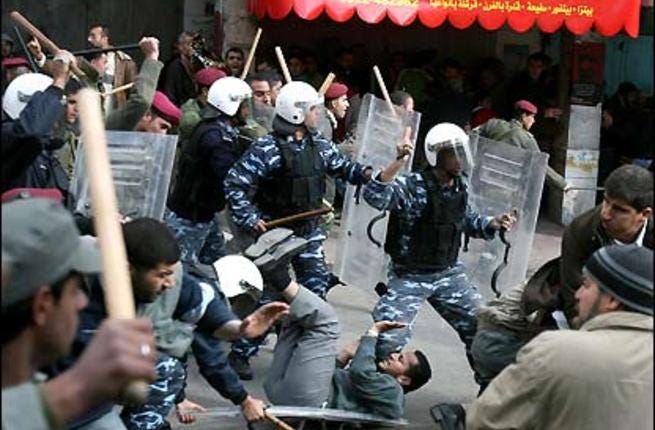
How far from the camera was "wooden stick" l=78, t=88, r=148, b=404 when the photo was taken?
7.94 ft

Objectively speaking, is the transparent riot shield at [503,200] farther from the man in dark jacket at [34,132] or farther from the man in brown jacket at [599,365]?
the man in brown jacket at [599,365]

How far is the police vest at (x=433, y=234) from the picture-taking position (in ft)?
22.0

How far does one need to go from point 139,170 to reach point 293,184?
49.8 inches

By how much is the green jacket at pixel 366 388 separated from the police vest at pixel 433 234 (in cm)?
77

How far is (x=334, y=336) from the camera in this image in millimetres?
6066

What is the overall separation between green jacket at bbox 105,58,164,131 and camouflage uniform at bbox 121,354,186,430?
2.04 m

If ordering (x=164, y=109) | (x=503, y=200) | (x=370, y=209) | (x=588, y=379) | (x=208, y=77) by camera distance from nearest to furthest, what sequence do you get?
(x=588, y=379)
(x=164, y=109)
(x=503, y=200)
(x=370, y=209)
(x=208, y=77)

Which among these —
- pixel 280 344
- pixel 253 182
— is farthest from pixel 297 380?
pixel 253 182

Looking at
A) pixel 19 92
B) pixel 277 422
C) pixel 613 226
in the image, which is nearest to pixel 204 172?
Result: pixel 19 92

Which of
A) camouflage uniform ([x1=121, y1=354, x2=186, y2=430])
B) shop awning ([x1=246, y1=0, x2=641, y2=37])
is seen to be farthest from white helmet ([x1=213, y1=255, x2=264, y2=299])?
shop awning ([x1=246, y1=0, x2=641, y2=37])

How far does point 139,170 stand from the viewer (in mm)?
6258

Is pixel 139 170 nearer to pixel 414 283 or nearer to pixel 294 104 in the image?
pixel 294 104

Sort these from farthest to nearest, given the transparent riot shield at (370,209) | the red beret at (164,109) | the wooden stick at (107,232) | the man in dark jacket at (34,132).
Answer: the transparent riot shield at (370,209)
the red beret at (164,109)
the man in dark jacket at (34,132)
the wooden stick at (107,232)

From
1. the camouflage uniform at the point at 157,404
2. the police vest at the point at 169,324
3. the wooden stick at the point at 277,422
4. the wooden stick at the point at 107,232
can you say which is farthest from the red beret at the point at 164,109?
the wooden stick at the point at 107,232
